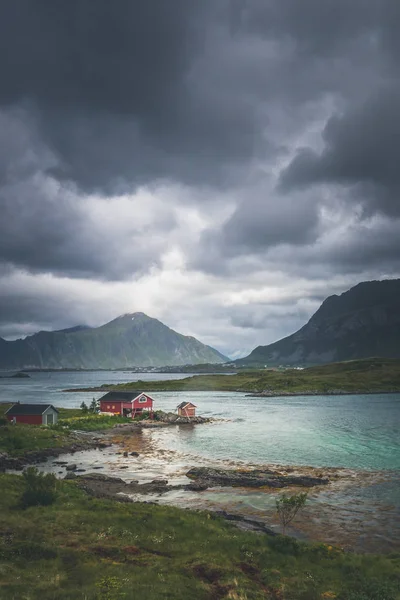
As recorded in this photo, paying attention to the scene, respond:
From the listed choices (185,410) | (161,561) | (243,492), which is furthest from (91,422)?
(161,561)

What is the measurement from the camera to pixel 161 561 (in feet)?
83.7

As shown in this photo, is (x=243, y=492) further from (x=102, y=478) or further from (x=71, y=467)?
(x=71, y=467)

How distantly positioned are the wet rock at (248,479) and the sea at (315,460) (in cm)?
222

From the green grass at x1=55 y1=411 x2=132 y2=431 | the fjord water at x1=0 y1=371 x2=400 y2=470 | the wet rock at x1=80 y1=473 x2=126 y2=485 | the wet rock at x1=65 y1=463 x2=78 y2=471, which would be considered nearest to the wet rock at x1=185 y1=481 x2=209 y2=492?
the wet rock at x1=80 y1=473 x2=126 y2=485

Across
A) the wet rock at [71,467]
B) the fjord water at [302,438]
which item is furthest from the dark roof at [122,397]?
the wet rock at [71,467]

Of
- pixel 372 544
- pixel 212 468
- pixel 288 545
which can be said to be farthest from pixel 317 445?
pixel 288 545

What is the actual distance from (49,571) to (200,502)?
79.2 feet

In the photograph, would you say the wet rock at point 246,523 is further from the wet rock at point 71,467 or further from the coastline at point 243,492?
the wet rock at point 71,467

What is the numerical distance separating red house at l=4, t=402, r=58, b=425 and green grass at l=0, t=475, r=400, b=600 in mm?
63548

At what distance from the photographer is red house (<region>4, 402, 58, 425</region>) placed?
95550 millimetres

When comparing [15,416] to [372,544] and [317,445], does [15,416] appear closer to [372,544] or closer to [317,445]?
[317,445]

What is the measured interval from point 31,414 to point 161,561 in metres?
79.8

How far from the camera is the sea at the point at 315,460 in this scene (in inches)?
1511

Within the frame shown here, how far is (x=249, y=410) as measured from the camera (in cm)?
14700
